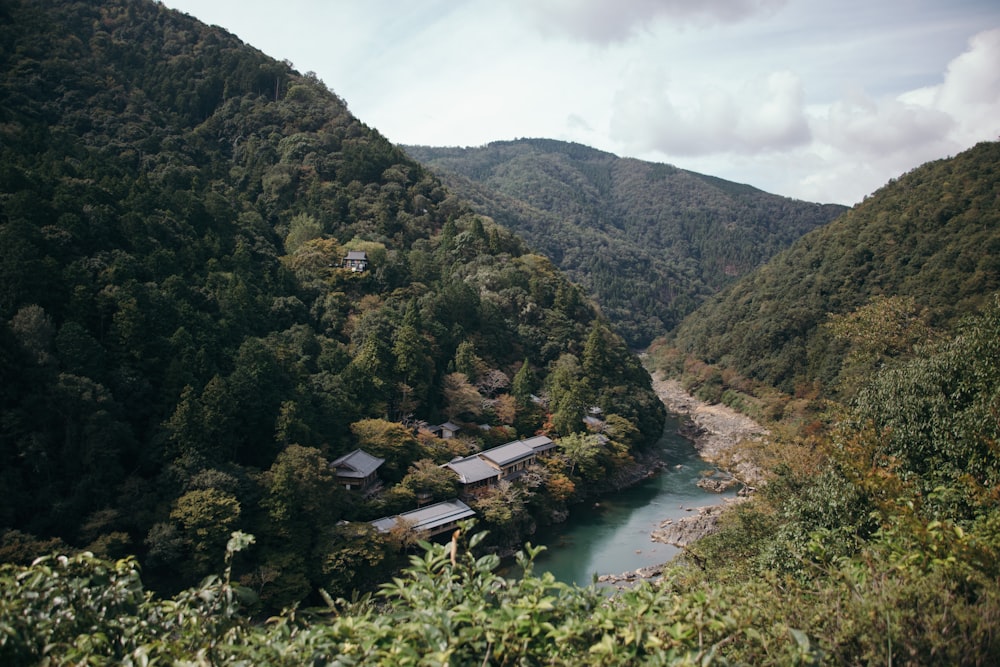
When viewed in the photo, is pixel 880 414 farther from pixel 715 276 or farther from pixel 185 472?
pixel 715 276

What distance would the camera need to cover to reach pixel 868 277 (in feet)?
126

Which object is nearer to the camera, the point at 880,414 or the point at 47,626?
the point at 47,626

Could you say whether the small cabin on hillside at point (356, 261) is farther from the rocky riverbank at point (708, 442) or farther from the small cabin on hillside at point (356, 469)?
the rocky riverbank at point (708, 442)

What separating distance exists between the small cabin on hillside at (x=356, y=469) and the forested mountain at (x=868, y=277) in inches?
772

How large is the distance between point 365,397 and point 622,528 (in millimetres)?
10700

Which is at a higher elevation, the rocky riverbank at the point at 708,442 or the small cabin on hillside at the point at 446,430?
the small cabin on hillside at the point at 446,430

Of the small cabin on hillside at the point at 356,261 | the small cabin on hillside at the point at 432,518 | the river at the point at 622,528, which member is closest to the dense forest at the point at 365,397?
the small cabin on hillside at the point at 432,518

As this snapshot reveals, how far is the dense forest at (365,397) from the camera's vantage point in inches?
134

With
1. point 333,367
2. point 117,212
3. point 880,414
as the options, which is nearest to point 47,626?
point 880,414

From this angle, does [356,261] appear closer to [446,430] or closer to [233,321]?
[233,321]

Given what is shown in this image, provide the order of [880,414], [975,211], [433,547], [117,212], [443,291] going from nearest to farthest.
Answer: [433,547] → [880,414] → [117,212] → [443,291] → [975,211]

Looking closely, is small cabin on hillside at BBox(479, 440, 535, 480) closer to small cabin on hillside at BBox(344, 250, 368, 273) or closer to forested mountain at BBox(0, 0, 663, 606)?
forested mountain at BBox(0, 0, 663, 606)

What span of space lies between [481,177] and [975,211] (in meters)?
112

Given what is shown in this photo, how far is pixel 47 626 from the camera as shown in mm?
2910
